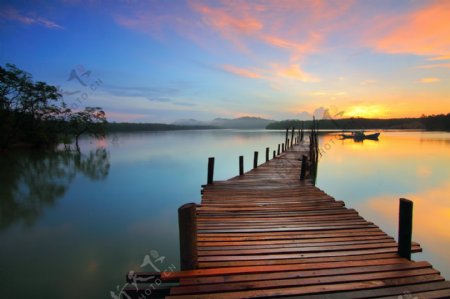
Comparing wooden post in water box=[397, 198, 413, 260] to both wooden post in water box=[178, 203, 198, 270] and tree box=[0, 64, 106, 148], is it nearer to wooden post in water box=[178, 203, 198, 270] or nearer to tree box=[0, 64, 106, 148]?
wooden post in water box=[178, 203, 198, 270]

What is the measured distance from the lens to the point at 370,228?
16.2ft

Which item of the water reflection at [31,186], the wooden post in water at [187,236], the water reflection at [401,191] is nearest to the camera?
the wooden post in water at [187,236]

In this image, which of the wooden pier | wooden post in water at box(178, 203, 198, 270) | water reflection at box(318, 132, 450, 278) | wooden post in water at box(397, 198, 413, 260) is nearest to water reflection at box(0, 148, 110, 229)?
the wooden pier

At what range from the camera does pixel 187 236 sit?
136 inches

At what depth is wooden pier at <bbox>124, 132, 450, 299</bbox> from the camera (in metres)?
3.09

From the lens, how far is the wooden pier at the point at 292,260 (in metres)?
3.09

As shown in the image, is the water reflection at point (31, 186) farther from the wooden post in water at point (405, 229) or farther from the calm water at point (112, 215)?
the wooden post in water at point (405, 229)

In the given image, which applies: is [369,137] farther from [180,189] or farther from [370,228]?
[370,228]

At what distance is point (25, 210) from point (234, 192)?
32.3 feet

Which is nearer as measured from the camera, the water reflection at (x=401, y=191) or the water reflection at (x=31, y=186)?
the water reflection at (x=401, y=191)

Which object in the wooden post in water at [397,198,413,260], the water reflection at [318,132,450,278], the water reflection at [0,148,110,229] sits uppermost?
the wooden post in water at [397,198,413,260]

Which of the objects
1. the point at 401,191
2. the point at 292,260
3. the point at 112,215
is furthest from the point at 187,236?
the point at 401,191

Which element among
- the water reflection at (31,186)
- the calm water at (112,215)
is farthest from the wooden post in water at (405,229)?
the water reflection at (31,186)

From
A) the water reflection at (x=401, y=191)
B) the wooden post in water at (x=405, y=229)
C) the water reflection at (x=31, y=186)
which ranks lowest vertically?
the water reflection at (x=401, y=191)
